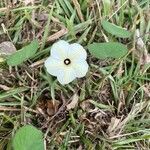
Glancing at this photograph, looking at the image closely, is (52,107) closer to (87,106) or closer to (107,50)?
(87,106)

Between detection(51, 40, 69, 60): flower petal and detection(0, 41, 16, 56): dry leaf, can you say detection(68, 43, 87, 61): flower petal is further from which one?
detection(0, 41, 16, 56): dry leaf

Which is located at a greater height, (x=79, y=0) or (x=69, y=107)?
(x=79, y=0)

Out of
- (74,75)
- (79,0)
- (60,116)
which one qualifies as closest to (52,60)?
(74,75)

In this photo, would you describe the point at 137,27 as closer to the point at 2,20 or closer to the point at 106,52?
the point at 106,52

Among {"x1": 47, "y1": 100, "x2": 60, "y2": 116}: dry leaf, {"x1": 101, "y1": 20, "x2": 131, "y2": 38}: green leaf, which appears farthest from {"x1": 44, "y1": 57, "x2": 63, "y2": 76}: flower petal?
{"x1": 101, "y1": 20, "x2": 131, "y2": 38}: green leaf

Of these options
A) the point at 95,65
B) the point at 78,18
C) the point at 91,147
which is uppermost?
the point at 78,18

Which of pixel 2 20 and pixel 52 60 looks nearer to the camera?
pixel 52 60

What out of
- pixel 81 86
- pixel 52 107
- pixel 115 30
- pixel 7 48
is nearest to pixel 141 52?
pixel 115 30
